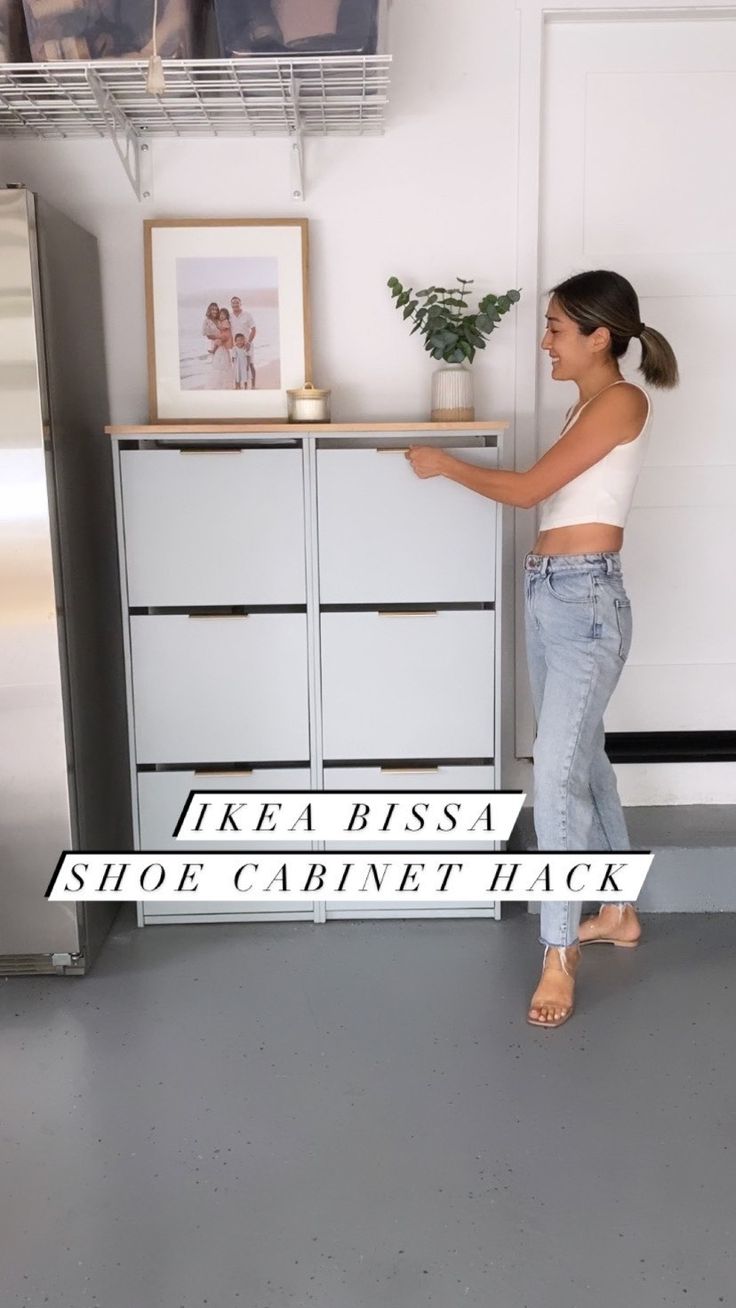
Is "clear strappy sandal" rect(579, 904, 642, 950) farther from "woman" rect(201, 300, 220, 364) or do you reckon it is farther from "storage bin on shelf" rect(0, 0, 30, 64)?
"storage bin on shelf" rect(0, 0, 30, 64)

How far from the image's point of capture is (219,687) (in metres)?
2.75

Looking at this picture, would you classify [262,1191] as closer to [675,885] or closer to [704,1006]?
[704,1006]

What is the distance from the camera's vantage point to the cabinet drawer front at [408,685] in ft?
8.96

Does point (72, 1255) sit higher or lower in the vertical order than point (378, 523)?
lower

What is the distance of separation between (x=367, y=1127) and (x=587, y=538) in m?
1.24

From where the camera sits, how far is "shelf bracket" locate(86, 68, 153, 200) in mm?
2703

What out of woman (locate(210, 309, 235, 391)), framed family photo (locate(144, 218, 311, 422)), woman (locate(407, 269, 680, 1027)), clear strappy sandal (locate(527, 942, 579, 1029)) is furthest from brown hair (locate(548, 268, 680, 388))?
clear strappy sandal (locate(527, 942, 579, 1029))

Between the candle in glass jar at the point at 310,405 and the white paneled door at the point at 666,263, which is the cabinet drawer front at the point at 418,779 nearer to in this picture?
the white paneled door at the point at 666,263

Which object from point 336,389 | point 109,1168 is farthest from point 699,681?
point 109,1168

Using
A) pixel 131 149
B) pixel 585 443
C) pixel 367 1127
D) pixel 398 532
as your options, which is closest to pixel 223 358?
pixel 131 149

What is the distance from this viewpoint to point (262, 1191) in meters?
1.81

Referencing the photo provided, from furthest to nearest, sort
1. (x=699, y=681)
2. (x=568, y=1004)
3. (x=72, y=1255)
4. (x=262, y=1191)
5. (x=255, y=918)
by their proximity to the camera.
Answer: (x=699, y=681) < (x=255, y=918) < (x=568, y=1004) < (x=262, y=1191) < (x=72, y=1255)

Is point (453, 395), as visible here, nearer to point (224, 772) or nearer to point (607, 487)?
point (607, 487)

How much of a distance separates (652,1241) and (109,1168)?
89cm
